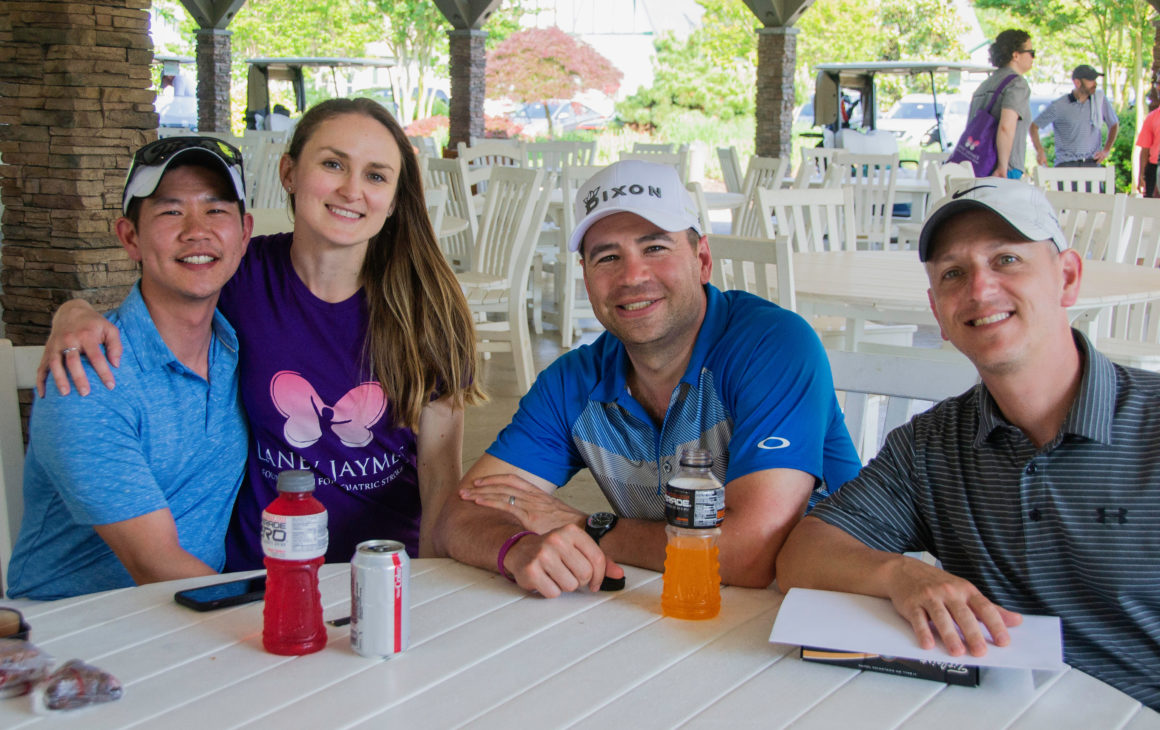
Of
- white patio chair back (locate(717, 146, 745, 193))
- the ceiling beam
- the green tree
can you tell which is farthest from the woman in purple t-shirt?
the green tree

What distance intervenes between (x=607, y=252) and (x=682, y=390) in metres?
0.28

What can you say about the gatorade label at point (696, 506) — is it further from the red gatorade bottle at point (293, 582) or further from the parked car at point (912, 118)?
the parked car at point (912, 118)

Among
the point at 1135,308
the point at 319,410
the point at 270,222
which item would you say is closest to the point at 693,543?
the point at 319,410

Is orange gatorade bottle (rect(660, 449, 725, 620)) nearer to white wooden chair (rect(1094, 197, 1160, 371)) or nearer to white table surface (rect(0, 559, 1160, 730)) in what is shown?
white table surface (rect(0, 559, 1160, 730))

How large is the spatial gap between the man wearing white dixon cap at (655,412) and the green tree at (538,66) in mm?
21416

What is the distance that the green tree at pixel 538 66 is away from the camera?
75.3 feet

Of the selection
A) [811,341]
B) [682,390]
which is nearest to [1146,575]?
[811,341]

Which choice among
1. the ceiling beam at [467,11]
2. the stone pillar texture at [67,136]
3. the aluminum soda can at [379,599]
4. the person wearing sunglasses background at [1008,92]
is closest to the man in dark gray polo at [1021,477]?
the aluminum soda can at [379,599]

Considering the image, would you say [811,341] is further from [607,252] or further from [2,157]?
[2,157]

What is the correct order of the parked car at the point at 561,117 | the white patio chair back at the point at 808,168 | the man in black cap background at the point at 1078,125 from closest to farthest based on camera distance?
1. the white patio chair back at the point at 808,168
2. the man in black cap background at the point at 1078,125
3. the parked car at the point at 561,117

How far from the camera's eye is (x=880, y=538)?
1578 millimetres

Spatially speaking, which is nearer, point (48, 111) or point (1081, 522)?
point (1081, 522)

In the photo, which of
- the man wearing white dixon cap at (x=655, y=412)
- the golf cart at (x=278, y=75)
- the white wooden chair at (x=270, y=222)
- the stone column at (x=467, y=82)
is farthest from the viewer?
the golf cart at (x=278, y=75)

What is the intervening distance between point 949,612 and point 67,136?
15.1 feet
